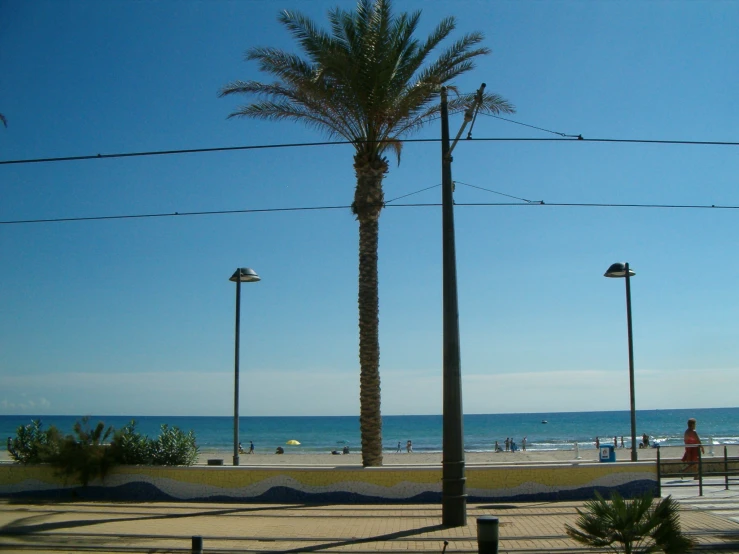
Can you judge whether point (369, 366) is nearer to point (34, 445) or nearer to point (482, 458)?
point (34, 445)

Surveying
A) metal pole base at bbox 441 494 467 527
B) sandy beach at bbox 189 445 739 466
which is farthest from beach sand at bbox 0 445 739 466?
metal pole base at bbox 441 494 467 527

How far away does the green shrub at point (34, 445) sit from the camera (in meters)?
16.8

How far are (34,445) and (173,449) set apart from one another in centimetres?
311

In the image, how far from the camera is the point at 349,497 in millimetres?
15719

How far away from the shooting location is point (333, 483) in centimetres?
1581

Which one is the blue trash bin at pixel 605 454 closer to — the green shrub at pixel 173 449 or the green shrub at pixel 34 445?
the green shrub at pixel 173 449

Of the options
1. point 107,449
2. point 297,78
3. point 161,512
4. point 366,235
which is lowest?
Answer: point 161,512

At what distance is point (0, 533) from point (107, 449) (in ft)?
14.2

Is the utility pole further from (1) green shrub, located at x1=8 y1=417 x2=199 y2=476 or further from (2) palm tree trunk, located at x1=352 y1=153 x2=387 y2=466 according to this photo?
(1) green shrub, located at x1=8 y1=417 x2=199 y2=476

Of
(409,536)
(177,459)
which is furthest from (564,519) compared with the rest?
(177,459)

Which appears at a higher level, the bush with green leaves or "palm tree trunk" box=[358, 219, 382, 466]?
"palm tree trunk" box=[358, 219, 382, 466]

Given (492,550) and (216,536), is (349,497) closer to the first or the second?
(216,536)

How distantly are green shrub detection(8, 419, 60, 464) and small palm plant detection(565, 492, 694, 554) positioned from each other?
13.1 m

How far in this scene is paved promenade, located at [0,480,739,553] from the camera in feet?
36.6
